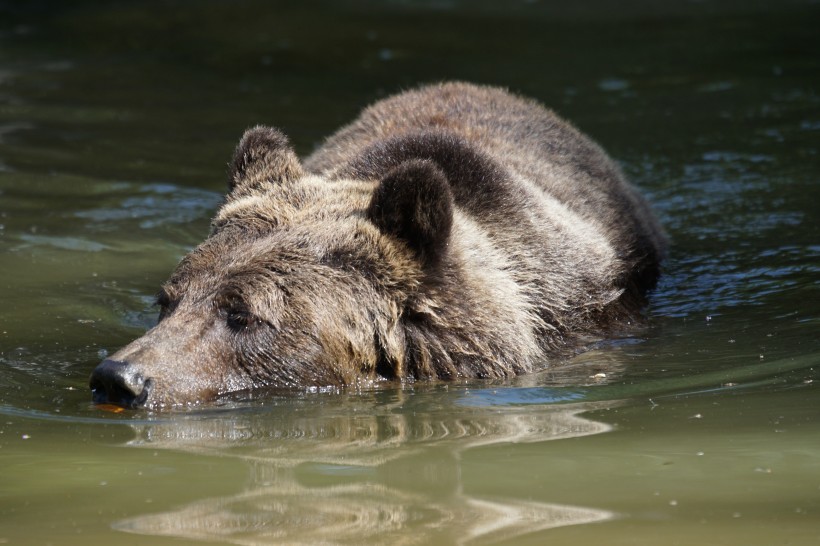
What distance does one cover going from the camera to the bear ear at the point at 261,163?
8234 millimetres

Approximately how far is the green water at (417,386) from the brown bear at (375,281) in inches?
11.3

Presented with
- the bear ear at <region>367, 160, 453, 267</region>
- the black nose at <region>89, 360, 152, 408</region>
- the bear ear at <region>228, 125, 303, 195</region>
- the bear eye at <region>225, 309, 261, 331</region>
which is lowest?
the black nose at <region>89, 360, 152, 408</region>

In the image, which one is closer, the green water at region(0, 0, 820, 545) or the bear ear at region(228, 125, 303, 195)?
the green water at region(0, 0, 820, 545)

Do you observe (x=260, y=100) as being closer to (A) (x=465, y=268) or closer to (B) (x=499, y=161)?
(B) (x=499, y=161)

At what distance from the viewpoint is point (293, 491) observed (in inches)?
181

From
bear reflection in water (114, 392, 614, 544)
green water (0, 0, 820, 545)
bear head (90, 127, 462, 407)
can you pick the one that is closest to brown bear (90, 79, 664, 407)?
bear head (90, 127, 462, 407)

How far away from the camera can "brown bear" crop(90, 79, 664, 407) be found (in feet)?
22.6

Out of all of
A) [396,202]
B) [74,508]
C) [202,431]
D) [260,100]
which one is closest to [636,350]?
[396,202]

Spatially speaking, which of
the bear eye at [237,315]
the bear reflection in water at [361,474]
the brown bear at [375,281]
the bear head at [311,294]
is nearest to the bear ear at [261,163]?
the brown bear at [375,281]

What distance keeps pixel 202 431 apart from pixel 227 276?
4.59 ft

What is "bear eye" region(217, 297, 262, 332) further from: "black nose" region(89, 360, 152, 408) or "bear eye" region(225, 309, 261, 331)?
"black nose" region(89, 360, 152, 408)

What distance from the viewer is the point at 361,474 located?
4.84m

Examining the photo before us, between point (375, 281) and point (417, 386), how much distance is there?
664mm

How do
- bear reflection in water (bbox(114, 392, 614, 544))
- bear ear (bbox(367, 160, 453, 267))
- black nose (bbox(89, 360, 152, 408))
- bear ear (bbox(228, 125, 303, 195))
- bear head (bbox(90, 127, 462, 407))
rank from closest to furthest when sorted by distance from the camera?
bear reflection in water (bbox(114, 392, 614, 544)) < black nose (bbox(89, 360, 152, 408)) < bear head (bbox(90, 127, 462, 407)) < bear ear (bbox(367, 160, 453, 267)) < bear ear (bbox(228, 125, 303, 195))
